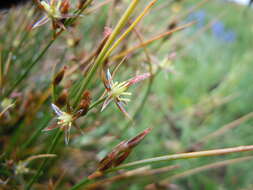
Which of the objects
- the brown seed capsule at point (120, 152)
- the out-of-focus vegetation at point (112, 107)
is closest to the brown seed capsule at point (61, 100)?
the out-of-focus vegetation at point (112, 107)

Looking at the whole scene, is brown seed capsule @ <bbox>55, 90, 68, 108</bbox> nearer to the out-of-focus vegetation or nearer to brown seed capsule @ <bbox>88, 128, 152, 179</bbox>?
the out-of-focus vegetation

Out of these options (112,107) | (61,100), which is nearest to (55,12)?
(61,100)

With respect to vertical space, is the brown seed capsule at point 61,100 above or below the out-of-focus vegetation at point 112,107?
above

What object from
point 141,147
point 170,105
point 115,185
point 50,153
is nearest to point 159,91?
point 170,105

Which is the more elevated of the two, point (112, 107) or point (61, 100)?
point (61, 100)

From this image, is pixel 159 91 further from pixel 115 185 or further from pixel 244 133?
pixel 115 185

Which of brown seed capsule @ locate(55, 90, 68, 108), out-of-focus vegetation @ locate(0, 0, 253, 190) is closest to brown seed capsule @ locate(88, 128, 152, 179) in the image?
out-of-focus vegetation @ locate(0, 0, 253, 190)

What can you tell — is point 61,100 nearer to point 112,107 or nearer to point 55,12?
point 55,12

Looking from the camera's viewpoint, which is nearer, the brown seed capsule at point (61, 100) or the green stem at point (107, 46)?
the green stem at point (107, 46)

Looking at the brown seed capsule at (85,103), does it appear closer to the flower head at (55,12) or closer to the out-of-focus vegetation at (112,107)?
the out-of-focus vegetation at (112,107)
